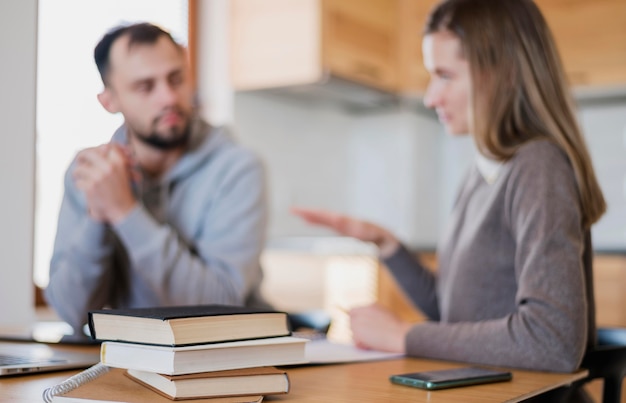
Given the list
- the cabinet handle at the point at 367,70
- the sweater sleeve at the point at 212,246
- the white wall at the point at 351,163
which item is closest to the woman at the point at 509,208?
the sweater sleeve at the point at 212,246

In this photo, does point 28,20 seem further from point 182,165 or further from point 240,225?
point 240,225

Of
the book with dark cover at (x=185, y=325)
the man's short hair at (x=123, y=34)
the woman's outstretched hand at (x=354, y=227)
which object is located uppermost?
the man's short hair at (x=123, y=34)

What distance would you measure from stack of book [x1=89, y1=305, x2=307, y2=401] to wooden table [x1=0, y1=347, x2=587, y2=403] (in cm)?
4

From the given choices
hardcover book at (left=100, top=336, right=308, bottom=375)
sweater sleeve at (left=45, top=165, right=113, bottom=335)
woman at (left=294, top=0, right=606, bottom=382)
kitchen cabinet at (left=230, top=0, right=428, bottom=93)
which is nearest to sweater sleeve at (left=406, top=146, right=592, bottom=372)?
woman at (left=294, top=0, right=606, bottom=382)

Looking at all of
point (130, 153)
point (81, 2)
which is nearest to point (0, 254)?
point (130, 153)

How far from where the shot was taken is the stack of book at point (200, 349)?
0.74 meters

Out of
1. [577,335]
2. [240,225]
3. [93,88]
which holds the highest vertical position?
[93,88]

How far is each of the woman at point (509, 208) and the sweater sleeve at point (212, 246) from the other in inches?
12.4

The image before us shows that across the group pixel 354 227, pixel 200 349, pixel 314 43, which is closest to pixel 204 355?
pixel 200 349

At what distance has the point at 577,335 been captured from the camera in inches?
42.0

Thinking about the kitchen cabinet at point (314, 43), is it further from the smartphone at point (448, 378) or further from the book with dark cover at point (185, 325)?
the book with dark cover at point (185, 325)

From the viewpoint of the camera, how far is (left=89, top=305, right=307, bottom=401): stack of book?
745mm

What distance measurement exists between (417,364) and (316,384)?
250 mm

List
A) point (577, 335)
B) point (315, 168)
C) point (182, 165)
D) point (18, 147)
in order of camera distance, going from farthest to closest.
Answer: point (315, 168) → point (182, 165) → point (18, 147) → point (577, 335)
